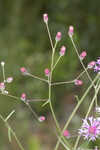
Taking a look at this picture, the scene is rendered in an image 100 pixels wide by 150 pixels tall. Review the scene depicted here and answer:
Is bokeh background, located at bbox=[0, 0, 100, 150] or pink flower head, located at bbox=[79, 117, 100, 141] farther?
bokeh background, located at bbox=[0, 0, 100, 150]

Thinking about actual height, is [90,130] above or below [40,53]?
above

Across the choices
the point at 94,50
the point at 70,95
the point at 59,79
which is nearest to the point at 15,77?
the point at 59,79

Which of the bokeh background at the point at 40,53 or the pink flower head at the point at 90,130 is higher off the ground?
the pink flower head at the point at 90,130

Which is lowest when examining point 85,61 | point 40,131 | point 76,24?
point 40,131

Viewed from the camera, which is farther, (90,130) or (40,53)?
(40,53)

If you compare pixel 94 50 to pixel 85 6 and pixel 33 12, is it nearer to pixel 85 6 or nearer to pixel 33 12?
pixel 85 6

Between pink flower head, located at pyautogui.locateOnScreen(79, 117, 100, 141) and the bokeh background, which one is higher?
pink flower head, located at pyautogui.locateOnScreen(79, 117, 100, 141)

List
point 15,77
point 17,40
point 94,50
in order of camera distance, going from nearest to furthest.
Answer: point 15,77 → point 17,40 → point 94,50

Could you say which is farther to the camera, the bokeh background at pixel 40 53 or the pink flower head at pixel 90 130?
the bokeh background at pixel 40 53
